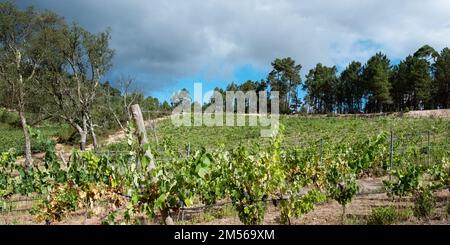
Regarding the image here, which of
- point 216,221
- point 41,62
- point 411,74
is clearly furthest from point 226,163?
point 411,74

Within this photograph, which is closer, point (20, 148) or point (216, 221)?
point (216, 221)

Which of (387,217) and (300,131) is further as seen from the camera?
(300,131)

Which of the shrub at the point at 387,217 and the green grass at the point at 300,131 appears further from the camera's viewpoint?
the green grass at the point at 300,131

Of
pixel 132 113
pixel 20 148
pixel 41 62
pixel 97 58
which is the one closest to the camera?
pixel 132 113

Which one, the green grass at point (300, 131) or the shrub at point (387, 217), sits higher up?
the green grass at point (300, 131)

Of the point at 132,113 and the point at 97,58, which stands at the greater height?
the point at 97,58

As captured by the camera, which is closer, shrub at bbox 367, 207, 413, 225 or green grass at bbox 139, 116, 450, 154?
shrub at bbox 367, 207, 413, 225

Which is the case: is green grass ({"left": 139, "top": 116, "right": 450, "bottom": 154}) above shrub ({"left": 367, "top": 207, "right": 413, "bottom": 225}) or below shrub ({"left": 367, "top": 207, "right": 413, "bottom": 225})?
above

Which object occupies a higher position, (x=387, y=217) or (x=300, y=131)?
(x=300, y=131)
